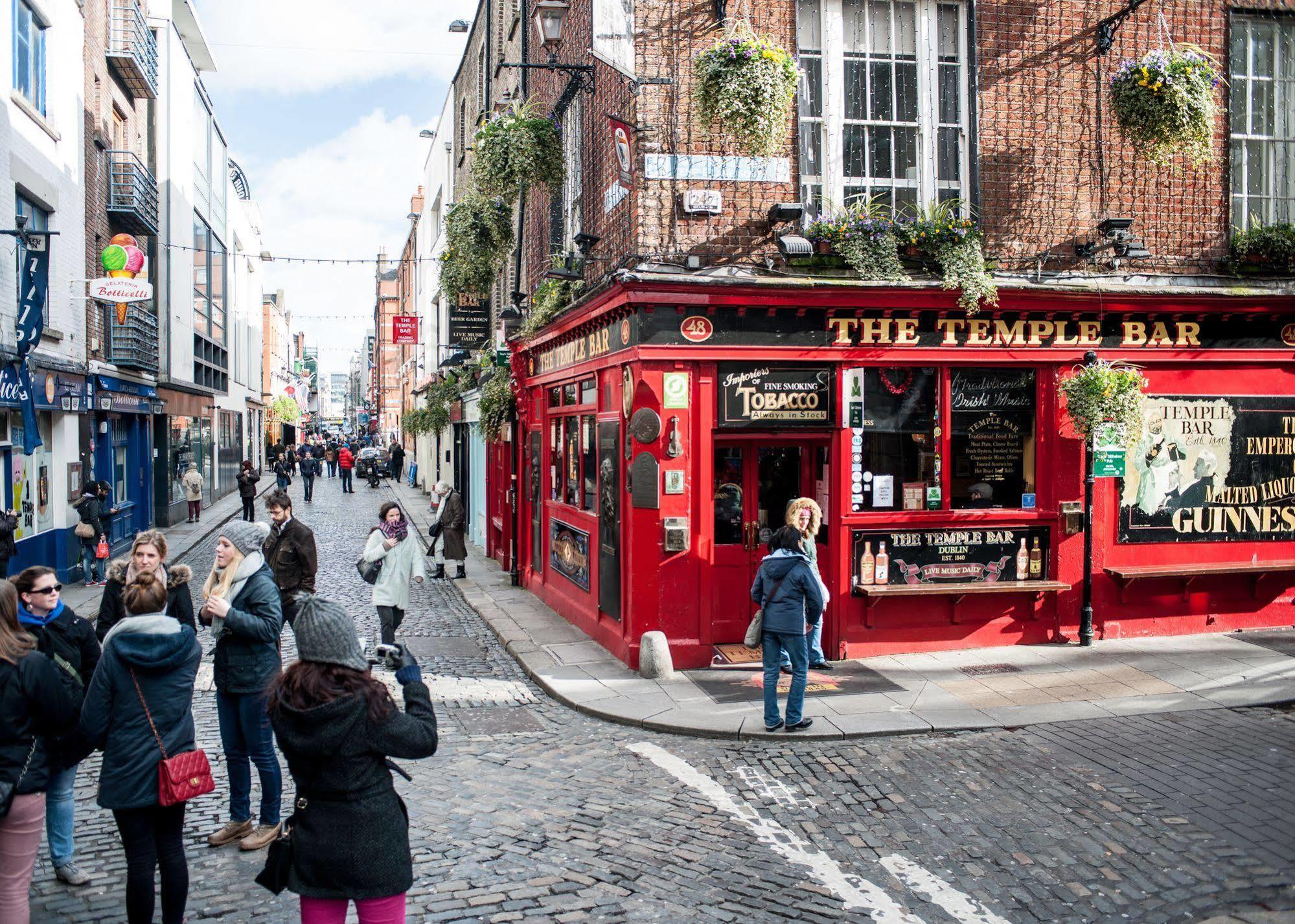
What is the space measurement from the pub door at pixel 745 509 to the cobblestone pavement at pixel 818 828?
2729 millimetres

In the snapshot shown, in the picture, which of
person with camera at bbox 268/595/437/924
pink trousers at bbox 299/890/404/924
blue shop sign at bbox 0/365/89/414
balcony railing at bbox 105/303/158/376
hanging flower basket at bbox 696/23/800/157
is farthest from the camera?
balcony railing at bbox 105/303/158/376

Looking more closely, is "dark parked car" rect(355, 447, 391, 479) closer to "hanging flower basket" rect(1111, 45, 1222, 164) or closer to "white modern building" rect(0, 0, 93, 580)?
"white modern building" rect(0, 0, 93, 580)

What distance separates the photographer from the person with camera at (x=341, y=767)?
3.46 meters

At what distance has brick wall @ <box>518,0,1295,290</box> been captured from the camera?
10.2m

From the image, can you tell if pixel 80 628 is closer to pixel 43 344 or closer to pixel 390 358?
pixel 43 344

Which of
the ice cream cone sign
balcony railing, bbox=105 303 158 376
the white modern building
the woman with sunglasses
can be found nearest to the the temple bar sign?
the woman with sunglasses

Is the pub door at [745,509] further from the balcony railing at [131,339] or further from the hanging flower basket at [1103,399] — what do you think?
the balcony railing at [131,339]

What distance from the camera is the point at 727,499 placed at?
10867 millimetres

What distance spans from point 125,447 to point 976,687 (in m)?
20.0

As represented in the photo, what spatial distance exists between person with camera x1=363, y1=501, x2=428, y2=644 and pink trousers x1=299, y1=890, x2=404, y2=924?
669 centimetres

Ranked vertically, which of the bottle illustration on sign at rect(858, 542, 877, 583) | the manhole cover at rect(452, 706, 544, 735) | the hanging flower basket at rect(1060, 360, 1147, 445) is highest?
the hanging flower basket at rect(1060, 360, 1147, 445)

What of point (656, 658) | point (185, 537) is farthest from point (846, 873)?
point (185, 537)

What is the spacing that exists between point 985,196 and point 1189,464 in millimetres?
3897

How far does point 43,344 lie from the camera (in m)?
16.0
